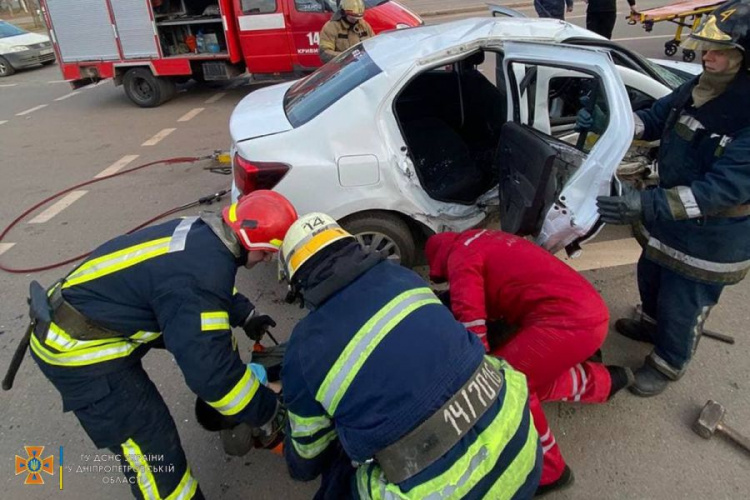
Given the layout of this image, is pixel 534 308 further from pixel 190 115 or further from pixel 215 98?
pixel 215 98

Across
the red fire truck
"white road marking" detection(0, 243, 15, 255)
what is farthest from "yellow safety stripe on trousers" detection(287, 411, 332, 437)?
the red fire truck

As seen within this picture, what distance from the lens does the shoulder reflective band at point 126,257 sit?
173cm

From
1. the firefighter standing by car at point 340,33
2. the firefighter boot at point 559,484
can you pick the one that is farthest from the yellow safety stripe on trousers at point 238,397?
the firefighter standing by car at point 340,33

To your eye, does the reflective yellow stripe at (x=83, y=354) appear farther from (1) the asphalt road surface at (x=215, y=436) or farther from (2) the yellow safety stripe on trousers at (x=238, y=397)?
(1) the asphalt road surface at (x=215, y=436)

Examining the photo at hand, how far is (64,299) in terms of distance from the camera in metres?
1.75

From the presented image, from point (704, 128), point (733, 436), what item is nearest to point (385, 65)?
point (704, 128)

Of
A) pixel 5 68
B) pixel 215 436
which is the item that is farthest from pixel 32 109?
pixel 215 436

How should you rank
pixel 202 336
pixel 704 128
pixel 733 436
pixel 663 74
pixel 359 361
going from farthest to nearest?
pixel 663 74 → pixel 733 436 → pixel 704 128 → pixel 202 336 → pixel 359 361

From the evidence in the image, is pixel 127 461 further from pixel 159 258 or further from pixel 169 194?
pixel 169 194

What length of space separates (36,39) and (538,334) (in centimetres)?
1518

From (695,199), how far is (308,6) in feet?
21.8

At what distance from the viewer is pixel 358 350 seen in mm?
1312

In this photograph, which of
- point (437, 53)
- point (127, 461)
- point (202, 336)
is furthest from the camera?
point (437, 53)

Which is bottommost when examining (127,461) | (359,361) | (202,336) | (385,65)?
(127,461)
